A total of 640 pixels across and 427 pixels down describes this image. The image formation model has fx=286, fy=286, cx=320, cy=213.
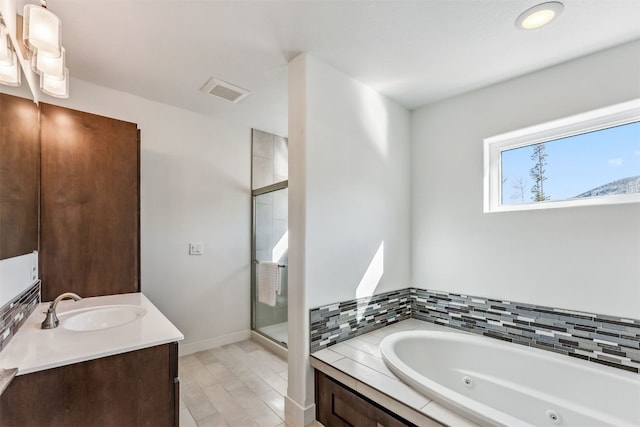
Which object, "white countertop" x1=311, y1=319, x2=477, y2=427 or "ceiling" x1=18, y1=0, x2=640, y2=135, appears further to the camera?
"ceiling" x1=18, y1=0, x2=640, y2=135

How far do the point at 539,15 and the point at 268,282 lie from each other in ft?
9.03

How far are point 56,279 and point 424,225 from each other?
2700 millimetres

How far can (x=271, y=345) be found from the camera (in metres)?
2.83

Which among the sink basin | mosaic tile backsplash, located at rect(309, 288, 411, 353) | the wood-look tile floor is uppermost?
the sink basin

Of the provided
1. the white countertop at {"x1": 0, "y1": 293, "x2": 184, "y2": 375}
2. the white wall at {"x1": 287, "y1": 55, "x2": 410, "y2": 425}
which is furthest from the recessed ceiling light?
the white countertop at {"x1": 0, "y1": 293, "x2": 184, "y2": 375}

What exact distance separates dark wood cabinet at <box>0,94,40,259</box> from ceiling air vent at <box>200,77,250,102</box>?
1.07 metres

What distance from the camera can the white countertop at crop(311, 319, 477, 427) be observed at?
1.26 meters

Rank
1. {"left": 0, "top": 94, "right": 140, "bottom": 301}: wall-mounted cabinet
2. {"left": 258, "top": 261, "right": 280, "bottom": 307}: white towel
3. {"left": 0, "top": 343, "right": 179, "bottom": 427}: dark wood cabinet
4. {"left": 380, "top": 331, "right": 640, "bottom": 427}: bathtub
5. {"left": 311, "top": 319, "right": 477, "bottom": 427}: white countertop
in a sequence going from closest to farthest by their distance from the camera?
{"left": 0, "top": 343, "right": 179, "bottom": 427}: dark wood cabinet → {"left": 311, "top": 319, "right": 477, "bottom": 427}: white countertop → {"left": 380, "top": 331, "right": 640, "bottom": 427}: bathtub → {"left": 0, "top": 94, "right": 140, "bottom": 301}: wall-mounted cabinet → {"left": 258, "top": 261, "right": 280, "bottom": 307}: white towel

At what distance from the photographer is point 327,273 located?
1931 millimetres

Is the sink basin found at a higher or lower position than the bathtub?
higher

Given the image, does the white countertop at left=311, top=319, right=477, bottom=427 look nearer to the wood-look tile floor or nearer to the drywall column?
the drywall column

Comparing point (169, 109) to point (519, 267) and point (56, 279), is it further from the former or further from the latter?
point (519, 267)

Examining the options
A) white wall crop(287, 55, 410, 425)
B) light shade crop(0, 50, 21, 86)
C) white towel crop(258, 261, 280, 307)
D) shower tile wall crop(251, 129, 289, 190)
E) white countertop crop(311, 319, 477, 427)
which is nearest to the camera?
light shade crop(0, 50, 21, 86)

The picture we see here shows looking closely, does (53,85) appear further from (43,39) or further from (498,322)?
(498,322)
